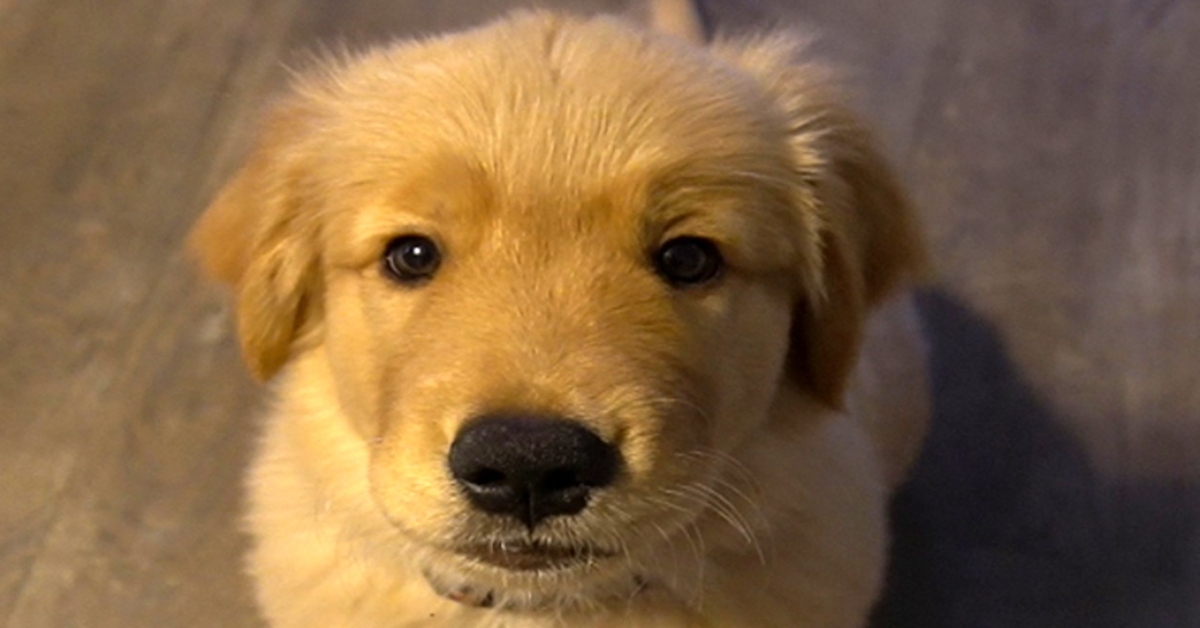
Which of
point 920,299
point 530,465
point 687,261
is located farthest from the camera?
point 920,299

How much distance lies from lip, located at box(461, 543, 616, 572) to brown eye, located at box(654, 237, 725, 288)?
0.33 meters

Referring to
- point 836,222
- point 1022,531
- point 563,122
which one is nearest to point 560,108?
point 563,122

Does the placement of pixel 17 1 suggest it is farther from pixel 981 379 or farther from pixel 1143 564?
pixel 1143 564

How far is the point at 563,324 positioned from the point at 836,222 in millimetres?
465

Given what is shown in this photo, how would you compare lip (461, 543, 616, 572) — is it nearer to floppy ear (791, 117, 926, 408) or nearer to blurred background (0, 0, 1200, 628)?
floppy ear (791, 117, 926, 408)

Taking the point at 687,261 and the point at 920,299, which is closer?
the point at 687,261

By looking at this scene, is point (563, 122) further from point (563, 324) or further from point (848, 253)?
point (848, 253)

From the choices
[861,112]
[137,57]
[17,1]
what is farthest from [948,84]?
[17,1]

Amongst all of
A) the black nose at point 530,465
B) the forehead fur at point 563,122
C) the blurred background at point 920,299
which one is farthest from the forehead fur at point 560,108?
the blurred background at point 920,299

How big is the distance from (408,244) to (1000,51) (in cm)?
224

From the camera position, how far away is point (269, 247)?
1.74 meters

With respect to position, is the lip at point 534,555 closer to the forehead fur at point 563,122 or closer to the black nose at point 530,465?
the black nose at point 530,465

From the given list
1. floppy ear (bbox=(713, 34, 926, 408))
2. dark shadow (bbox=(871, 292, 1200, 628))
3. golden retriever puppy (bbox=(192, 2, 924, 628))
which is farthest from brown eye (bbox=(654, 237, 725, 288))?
dark shadow (bbox=(871, 292, 1200, 628))

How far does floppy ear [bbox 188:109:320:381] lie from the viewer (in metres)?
1.73
